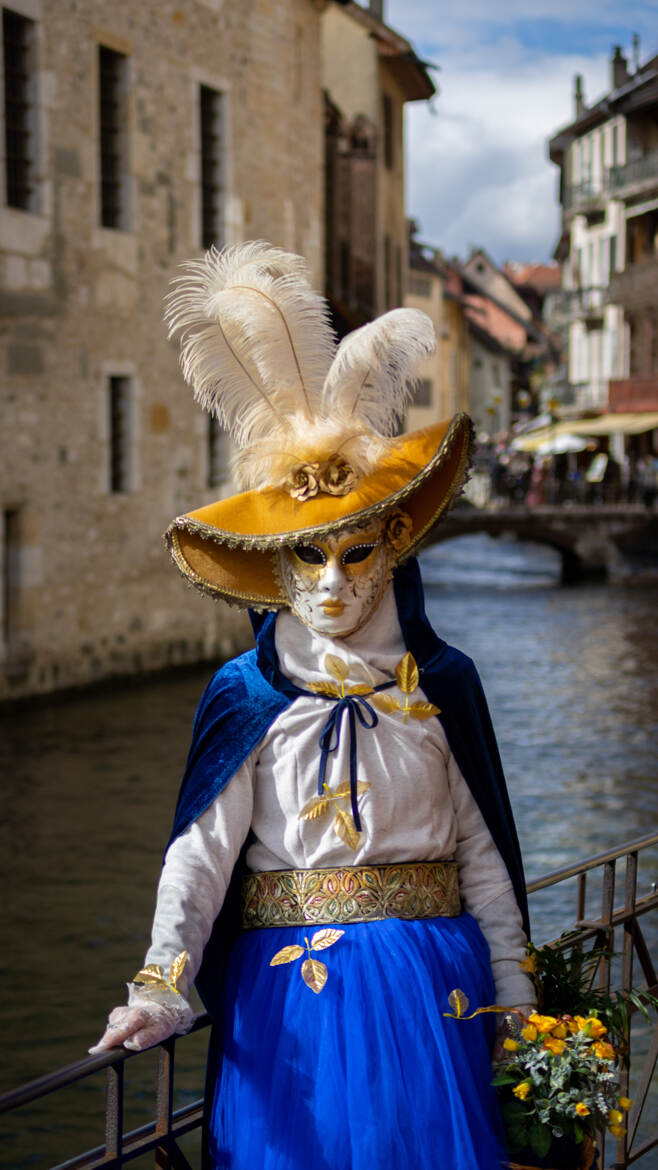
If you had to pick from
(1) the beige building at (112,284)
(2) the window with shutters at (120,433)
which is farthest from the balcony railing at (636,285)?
(2) the window with shutters at (120,433)

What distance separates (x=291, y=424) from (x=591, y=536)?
28.8 metres

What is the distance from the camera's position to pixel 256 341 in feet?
9.02

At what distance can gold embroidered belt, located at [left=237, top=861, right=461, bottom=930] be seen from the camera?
8.68ft

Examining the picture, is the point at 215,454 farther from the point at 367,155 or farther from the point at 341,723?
the point at 341,723

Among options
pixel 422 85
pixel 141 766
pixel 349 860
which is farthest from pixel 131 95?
pixel 422 85

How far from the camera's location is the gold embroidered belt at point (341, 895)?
2645 mm

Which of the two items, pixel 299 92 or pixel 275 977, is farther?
pixel 299 92

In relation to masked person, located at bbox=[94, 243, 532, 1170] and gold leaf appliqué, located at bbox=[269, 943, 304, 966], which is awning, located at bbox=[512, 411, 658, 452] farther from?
gold leaf appliqué, located at bbox=[269, 943, 304, 966]

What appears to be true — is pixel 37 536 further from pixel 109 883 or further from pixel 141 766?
pixel 109 883

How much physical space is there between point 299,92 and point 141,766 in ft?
33.3

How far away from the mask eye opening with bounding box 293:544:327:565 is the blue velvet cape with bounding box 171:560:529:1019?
14 centimetres

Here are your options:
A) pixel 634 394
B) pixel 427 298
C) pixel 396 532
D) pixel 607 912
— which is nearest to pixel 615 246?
pixel 634 394

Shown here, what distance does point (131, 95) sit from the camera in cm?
1529

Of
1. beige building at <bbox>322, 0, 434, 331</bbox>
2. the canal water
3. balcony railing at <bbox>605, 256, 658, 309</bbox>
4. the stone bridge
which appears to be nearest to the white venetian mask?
the canal water
